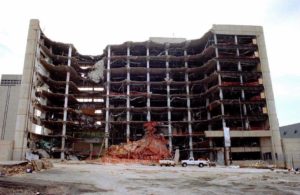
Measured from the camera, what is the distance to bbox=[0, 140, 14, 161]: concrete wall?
5994 centimetres

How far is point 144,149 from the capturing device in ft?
220

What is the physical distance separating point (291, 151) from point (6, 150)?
6503cm

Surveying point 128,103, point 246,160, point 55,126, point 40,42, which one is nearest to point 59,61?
point 40,42

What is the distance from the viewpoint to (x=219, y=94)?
234 feet

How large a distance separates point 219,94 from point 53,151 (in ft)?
149

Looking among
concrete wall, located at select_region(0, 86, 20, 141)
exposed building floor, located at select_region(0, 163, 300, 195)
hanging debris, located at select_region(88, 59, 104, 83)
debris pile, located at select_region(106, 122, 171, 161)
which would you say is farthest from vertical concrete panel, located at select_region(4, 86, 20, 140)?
exposed building floor, located at select_region(0, 163, 300, 195)

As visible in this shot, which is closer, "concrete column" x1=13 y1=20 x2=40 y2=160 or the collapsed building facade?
"concrete column" x1=13 y1=20 x2=40 y2=160

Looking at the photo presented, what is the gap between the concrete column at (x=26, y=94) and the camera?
204 feet

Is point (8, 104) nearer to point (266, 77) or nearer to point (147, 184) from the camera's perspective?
point (147, 184)

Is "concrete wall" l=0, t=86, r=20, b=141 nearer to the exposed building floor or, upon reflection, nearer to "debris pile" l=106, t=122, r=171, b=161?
"debris pile" l=106, t=122, r=171, b=161

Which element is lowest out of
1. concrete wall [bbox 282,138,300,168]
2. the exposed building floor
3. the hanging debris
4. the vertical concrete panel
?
the exposed building floor

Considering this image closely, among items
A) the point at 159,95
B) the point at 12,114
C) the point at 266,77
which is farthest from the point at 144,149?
the point at 266,77

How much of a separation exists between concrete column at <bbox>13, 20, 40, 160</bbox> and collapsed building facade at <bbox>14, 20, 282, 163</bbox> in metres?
0.23

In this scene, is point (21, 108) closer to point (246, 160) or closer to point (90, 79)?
point (90, 79)
